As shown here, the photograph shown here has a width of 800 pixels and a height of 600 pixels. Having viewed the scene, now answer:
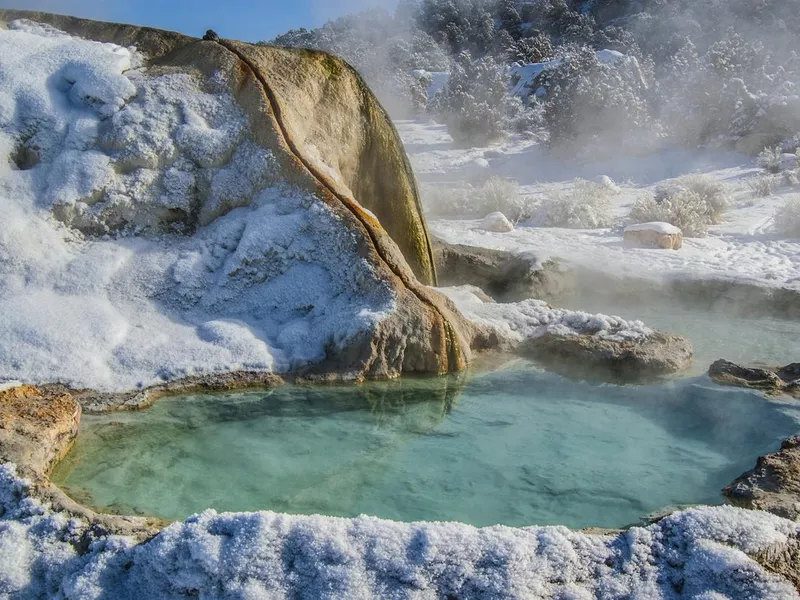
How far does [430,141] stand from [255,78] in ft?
40.3

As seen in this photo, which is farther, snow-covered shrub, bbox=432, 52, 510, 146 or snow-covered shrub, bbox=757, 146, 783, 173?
snow-covered shrub, bbox=432, 52, 510, 146

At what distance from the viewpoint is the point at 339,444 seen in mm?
3182

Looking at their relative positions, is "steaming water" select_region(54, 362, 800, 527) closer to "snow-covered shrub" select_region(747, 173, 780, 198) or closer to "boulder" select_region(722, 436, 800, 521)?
"boulder" select_region(722, 436, 800, 521)

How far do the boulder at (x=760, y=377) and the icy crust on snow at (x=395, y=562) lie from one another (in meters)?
1.95

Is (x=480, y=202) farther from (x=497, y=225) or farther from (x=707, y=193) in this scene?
(x=707, y=193)

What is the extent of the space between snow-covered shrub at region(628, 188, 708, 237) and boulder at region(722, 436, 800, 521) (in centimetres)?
641

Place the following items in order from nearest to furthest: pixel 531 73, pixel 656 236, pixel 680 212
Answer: pixel 656 236
pixel 680 212
pixel 531 73

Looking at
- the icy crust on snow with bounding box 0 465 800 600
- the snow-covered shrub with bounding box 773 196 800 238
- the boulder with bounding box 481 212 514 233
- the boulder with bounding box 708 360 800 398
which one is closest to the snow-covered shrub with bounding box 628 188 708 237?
the snow-covered shrub with bounding box 773 196 800 238

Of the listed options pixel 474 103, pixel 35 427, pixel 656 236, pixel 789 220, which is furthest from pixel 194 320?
pixel 474 103

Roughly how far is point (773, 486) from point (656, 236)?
19.0ft

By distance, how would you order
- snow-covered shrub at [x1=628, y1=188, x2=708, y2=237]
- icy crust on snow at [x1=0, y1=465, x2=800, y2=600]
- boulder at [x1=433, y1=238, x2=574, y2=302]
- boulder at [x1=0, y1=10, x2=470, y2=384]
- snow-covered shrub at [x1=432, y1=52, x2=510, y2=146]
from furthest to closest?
snow-covered shrub at [x1=432, y1=52, x2=510, y2=146], snow-covered shrub at [x1=628, y1=188, x2=708, y2=237], boulder at [x1=433, y1=238, x2=574, y2=302], boulder at [x1=0, y1=10, x2=470, y2=384], icy crust on snow at [x1=0, y1=465, x2=800, y2=600]

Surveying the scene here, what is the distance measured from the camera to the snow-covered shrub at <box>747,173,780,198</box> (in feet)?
37.2

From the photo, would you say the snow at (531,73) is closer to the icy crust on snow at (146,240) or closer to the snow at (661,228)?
the snow at (661,228)

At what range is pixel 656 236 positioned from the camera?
319 inches
